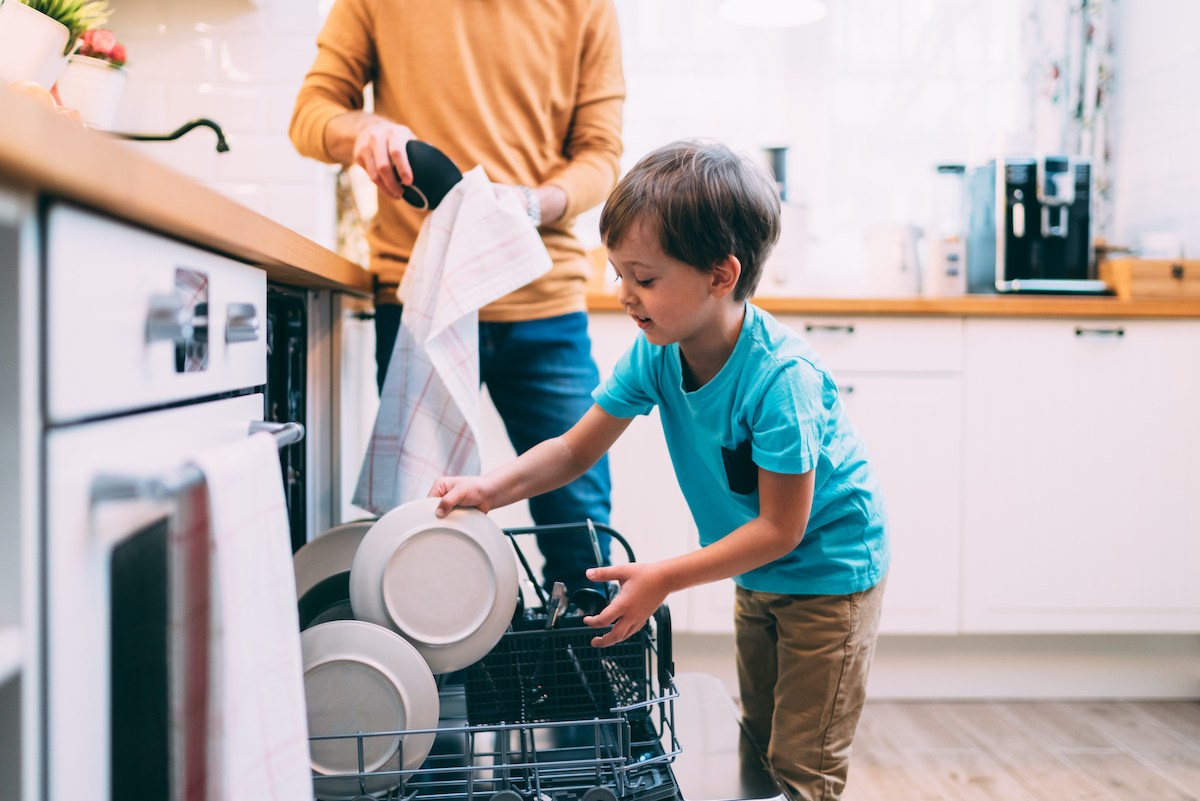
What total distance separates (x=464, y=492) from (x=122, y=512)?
437 millimetres

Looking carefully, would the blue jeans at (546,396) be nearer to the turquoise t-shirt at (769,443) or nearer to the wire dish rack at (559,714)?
the turquoise t-shirt at (769,443)

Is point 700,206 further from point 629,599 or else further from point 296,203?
point 296,203

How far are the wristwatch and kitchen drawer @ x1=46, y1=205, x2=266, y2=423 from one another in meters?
0.55

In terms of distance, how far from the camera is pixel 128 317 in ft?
1.72

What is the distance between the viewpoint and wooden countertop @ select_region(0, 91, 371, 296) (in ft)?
1.25

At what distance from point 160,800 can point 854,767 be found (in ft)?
4.55

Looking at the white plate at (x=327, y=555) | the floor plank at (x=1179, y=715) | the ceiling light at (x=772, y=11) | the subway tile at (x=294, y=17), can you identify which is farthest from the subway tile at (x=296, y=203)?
the floor plank at (x=1179, y=715)

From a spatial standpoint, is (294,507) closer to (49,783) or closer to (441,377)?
(441,377)

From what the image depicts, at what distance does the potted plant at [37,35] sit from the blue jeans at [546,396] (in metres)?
0.56

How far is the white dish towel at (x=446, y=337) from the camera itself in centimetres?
113

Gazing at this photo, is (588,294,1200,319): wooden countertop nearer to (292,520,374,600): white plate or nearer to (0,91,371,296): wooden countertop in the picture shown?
(292,520,374,600): white plate

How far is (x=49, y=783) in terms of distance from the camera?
1.44 feet

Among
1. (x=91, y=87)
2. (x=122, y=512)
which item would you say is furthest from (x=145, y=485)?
(x=91, y=87)

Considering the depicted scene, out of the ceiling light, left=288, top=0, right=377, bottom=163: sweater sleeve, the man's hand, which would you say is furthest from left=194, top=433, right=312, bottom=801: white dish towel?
the ceiling light
